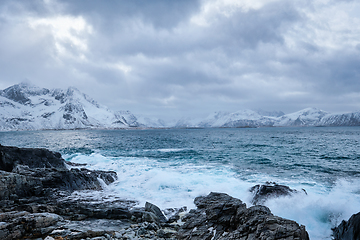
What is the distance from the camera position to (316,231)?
10445 mm

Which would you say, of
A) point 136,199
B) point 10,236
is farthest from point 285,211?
point 10,236

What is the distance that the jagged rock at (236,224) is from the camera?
22.9 feet

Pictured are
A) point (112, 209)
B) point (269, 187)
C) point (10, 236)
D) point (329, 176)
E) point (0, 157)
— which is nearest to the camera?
point (10, 236)

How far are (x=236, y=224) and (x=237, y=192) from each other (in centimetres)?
749

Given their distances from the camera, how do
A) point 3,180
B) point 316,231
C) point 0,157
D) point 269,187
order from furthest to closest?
1. point 0,157
2. point 269,187
3. point 3,180
4. point 316,231

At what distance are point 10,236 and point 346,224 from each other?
15.4 metres

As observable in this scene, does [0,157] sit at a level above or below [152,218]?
above

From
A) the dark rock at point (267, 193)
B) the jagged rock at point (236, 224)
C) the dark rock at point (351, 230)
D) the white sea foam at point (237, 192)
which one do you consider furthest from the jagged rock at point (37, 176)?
the dark rock at point (351, 230)

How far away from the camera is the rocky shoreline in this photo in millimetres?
8098

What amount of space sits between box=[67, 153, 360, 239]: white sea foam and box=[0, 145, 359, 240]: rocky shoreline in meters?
1.11

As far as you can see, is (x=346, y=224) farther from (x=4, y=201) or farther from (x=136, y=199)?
(x=4, y=201)

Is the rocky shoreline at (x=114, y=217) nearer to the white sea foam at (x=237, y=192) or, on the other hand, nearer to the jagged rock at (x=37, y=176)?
the jagged rock at (x=37, y=176)

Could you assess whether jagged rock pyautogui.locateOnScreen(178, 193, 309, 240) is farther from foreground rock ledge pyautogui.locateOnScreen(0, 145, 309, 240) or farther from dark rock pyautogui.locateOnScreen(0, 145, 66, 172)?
dark rock pyautogui.locateOnScreen(0, 145, 66, 172)

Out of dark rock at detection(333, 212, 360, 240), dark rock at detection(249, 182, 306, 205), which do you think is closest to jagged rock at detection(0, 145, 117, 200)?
dark rock at detection(249, 182, 306, 205)
